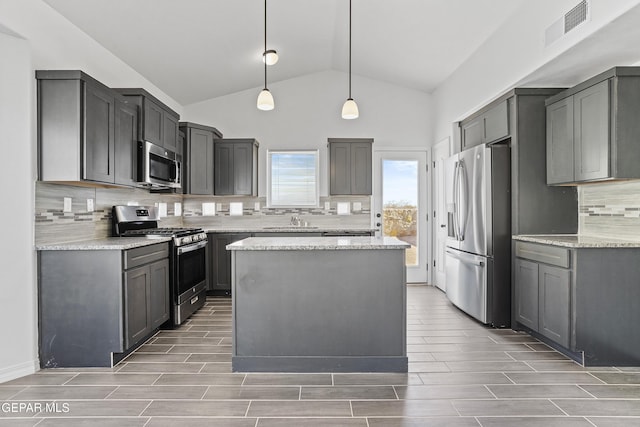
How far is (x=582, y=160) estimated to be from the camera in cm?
345

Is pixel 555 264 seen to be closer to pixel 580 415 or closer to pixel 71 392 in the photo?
pixel 580 415

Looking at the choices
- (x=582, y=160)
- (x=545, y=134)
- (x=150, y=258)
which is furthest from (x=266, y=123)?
(x=582, y=160)

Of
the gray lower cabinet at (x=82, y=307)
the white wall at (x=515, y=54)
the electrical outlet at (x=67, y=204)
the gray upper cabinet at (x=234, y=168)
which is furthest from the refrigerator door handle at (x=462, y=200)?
the electrical outlet at (x=67, y=204)

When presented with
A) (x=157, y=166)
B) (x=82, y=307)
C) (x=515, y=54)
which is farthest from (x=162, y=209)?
(x=515, y=54)

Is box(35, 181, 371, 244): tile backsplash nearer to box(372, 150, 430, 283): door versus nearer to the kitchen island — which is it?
box(372, 150, 430, 283): door

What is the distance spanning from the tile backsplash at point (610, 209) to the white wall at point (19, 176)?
4.72 meters

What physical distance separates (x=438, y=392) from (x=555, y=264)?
4.96 ft

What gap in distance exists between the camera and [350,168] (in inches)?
235

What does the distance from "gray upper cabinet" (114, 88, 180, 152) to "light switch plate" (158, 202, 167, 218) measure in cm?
91

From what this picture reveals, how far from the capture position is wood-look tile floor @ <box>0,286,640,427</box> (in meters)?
2.30

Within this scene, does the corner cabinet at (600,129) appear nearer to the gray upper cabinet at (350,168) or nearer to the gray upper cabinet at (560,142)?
the gray upper cabinet at (560,142)

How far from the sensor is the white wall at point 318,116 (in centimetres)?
630

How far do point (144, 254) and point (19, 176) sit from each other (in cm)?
107

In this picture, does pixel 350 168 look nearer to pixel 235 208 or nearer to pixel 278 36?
pixel 235 208
